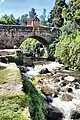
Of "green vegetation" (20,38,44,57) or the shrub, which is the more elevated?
the shrub

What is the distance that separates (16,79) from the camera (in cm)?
650

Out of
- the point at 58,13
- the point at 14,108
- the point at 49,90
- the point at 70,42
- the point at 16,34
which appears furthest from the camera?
the point at 58,13

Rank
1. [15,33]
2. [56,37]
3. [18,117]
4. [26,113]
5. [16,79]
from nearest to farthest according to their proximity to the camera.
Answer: [18,117] → [26,113] → [16,79] → [15,33] → [56,37]

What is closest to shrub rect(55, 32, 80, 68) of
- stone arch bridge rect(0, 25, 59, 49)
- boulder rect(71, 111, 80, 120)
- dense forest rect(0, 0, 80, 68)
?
dense forest rect(0, 0, 80, 68)

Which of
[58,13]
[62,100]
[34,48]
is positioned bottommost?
[34,48]

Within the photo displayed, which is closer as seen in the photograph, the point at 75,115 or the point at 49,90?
the point at 75,115

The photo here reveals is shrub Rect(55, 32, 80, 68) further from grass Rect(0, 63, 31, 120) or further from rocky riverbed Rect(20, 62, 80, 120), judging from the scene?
grass Rect(0, 63, 31, 120)

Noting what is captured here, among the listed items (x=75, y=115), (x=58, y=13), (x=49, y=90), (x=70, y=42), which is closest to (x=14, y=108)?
Answer: (x=75, y=115)

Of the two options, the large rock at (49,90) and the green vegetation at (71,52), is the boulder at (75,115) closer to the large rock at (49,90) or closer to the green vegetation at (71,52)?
the large rock at (49,90)

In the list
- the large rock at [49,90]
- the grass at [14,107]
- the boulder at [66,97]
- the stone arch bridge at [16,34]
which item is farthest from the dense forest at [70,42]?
the grass at [14,107]

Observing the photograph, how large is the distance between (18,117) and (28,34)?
28341 mm

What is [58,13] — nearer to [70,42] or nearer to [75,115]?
[70,42]

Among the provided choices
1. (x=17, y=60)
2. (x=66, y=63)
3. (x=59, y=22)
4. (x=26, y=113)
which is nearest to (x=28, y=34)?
(x=66, y=63)

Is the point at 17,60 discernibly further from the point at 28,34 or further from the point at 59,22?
the point at 59,22
